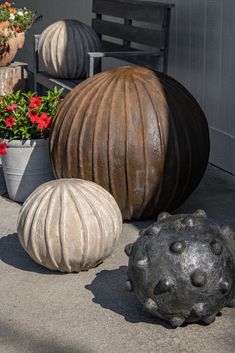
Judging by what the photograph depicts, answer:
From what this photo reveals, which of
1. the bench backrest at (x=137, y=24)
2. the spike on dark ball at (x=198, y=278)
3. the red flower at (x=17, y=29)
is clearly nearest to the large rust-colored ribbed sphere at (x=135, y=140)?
the spike on dark ball at (x=198, y=278)

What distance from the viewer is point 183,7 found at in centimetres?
845

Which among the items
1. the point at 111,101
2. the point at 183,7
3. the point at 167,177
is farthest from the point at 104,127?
the point at 183,7

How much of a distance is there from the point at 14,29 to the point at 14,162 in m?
4.25

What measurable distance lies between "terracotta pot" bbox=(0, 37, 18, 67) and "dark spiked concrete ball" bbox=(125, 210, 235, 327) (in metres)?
6.49

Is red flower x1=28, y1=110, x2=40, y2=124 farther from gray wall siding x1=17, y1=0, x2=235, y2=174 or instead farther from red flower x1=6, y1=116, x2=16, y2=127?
gray wall siding x1=17, y1=0, x2=235, y2=174

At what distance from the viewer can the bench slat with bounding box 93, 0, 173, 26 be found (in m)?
8.33

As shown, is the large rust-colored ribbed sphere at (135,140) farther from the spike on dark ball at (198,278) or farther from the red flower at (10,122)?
the spike on dark ball at (198,278)

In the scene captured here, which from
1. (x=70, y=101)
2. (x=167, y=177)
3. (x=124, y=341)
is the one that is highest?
(x=70, y=101)

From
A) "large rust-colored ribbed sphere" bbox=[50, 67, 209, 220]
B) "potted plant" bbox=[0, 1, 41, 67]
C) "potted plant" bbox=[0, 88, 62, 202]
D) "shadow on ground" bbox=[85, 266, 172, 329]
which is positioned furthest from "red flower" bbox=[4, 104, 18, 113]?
"potted plant" bbox=[0, 1, 41, 67]

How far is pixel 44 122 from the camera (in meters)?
6.80

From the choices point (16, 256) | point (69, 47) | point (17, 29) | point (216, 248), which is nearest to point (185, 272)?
point (216, 248)

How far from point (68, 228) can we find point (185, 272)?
106cm

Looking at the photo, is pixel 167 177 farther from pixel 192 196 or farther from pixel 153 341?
pixel 153 341

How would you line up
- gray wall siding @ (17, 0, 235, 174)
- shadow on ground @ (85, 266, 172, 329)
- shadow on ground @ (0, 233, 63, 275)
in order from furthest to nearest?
gray wall siding @ (17, 0, 235, 174) < shadow on ground @ (0, 233, 63, 275) < shadow on ground @ (85, 266, 172, 329)
